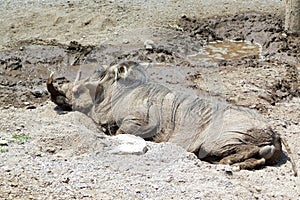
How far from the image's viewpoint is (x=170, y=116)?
18.0 ft

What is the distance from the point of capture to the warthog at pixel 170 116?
16.9 ft

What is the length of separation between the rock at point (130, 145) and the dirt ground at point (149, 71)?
0.19ft

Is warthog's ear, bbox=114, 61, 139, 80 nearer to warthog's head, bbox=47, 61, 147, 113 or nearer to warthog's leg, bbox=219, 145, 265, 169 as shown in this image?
warthog's head, bbox=47, 61, 147, 113

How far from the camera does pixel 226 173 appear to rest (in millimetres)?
4785

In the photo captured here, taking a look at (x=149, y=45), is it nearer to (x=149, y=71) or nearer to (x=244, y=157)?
(x=149, y=71)

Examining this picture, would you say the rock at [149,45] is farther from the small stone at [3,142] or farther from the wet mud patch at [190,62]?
the small stone at [3,142]

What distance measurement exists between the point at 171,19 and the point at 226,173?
6207 mm

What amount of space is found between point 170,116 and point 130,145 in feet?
1.99

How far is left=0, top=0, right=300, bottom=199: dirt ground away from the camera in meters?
4.43

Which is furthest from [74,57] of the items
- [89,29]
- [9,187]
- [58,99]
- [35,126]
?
[9,187]

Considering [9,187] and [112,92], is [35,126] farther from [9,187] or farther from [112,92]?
[9,187]

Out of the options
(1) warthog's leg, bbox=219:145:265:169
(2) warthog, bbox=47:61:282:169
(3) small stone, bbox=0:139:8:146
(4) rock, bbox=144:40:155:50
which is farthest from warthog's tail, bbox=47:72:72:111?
(4) rock, bbox=144:40:155:50

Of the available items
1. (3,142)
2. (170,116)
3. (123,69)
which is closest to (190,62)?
(123,69)

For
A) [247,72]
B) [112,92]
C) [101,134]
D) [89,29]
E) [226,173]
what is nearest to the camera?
[226,173]
